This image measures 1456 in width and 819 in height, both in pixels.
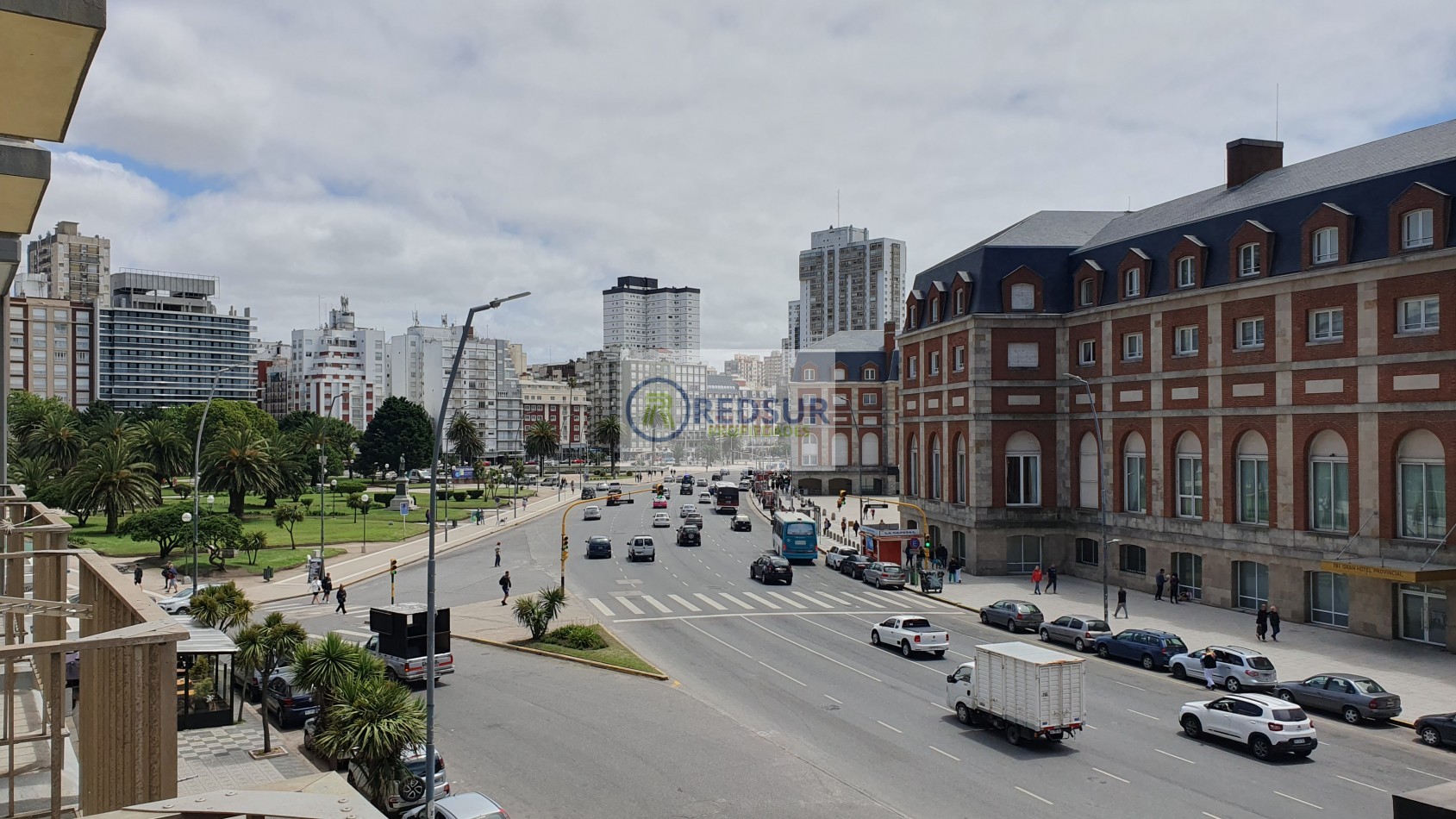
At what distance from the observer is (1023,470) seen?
54.8 m

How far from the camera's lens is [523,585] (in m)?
51.2

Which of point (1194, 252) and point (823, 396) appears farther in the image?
point (823, 396)

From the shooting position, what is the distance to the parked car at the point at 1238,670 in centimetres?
2884

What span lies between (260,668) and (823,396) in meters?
90.0

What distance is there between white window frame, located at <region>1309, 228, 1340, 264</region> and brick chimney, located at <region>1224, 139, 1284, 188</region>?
393 inches

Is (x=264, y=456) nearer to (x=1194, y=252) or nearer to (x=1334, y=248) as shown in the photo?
(x=1194, y=252)

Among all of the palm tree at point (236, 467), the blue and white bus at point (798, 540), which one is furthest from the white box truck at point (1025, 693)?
the palm tree at point (236, 467)

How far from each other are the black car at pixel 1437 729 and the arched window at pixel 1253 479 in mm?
18263

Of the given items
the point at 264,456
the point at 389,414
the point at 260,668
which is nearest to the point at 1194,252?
the point at 260,668

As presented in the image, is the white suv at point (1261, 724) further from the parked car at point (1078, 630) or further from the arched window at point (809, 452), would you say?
the arched window at point (809, 452)

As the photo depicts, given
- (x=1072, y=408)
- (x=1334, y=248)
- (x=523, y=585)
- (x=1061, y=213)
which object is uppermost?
(x=1061, y=213)

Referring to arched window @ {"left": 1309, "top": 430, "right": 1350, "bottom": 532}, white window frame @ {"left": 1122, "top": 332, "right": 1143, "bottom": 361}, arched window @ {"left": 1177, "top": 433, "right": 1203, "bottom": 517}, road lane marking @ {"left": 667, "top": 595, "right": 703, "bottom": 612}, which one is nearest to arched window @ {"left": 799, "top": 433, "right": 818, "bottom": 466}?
white window frame @ {"left": 1122, "top": 332, "right": 1143, "bottom": 361}

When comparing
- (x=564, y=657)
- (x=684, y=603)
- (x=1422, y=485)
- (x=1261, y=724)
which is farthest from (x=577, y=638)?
(x=1422, y=485)

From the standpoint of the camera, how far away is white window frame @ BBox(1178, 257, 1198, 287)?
46.2 meters
